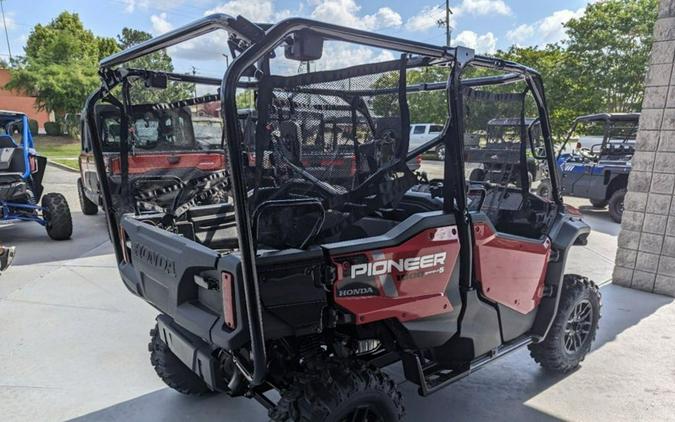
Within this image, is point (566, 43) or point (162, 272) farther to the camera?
point (566, 43)

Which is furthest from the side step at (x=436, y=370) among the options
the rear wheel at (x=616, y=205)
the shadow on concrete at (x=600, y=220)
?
the rear wheel at (x=616, y=205)

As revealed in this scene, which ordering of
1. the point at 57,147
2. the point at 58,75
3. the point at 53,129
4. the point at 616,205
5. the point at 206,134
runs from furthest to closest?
the point at 53,129, the point at 58,75, the point at 57,147, the point at 616,205, the point at 206,134

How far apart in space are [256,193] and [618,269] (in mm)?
4941

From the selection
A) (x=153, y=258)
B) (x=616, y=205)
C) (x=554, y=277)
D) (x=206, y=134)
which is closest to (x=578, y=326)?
(x=554, y=277)

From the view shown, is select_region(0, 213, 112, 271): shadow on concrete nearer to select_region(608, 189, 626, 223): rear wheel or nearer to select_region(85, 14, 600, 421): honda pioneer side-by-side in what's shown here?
select_region(85, 14, 600, 421): honda pioneer side-by-side

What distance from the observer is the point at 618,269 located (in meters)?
5.32

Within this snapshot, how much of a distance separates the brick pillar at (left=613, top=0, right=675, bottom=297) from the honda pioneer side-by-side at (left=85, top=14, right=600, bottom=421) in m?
2.82

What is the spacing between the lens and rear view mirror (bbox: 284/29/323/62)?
68.3 inches

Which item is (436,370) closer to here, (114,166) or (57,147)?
(114,166)

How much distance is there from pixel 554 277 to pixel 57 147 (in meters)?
28.8

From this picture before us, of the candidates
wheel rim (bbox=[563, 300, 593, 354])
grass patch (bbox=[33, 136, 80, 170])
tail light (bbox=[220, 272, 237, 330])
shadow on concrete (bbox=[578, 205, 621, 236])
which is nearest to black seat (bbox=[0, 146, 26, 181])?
tail light (bbox=[220, 272, 237, 330])

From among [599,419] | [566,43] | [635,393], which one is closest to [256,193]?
[599,419]

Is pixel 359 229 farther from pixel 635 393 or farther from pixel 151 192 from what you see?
pixel 635 393

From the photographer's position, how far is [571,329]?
3330mm
